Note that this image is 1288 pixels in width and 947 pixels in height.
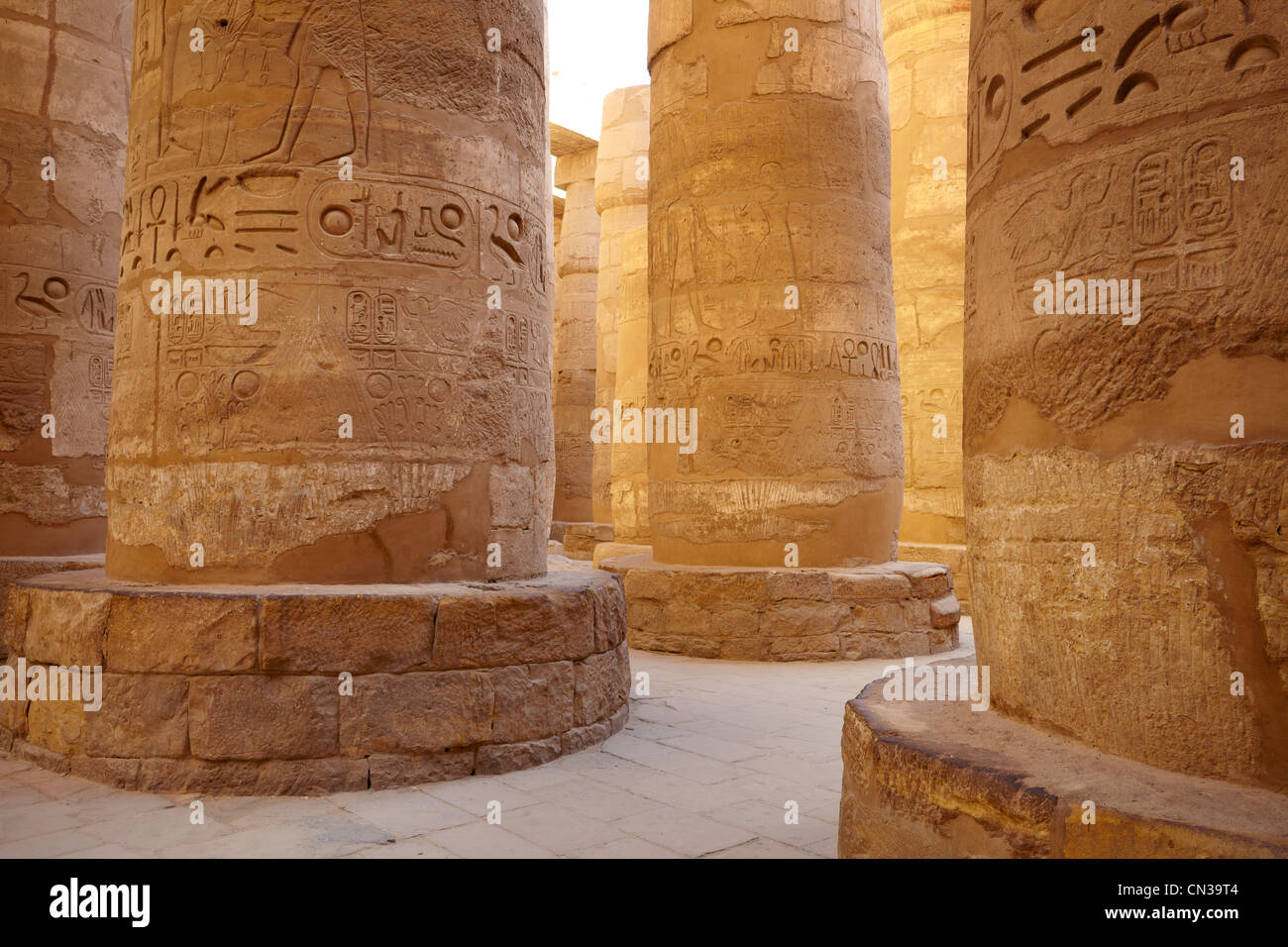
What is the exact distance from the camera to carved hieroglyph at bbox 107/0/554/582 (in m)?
4.09

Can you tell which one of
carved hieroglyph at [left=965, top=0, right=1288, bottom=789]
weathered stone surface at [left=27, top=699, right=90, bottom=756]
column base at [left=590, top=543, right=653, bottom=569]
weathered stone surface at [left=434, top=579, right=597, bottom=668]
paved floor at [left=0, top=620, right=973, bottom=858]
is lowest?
paved floor at [left=0, top=620, right=973, bottom=858]

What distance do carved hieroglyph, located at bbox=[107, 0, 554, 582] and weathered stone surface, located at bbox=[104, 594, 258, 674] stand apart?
0.37 m

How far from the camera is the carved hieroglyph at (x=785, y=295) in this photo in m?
6.92

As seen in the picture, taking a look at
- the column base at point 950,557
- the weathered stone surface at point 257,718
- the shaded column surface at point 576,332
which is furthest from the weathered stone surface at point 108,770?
the shaded column surface at point 576,332

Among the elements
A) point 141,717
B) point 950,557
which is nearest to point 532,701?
point 141,717

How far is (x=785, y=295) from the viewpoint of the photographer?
274 inches

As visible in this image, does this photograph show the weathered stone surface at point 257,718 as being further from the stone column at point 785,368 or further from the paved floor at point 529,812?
the stone column at point 785,368

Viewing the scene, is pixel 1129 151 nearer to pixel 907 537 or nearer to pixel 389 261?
pixel 389 261

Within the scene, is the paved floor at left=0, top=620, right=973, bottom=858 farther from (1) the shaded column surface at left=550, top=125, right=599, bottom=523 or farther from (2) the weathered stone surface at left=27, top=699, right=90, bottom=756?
(1) the shaded column surface at left=550, top=125, right=599, bottom=523

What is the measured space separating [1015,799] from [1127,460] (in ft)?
2.45

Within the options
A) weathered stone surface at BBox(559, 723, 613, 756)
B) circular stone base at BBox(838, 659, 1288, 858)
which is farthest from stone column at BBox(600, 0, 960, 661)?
circular stone base at BBox(838, 659, 1288, 858)

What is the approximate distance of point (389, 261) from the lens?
416 centimetres

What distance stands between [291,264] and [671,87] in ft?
13.9
